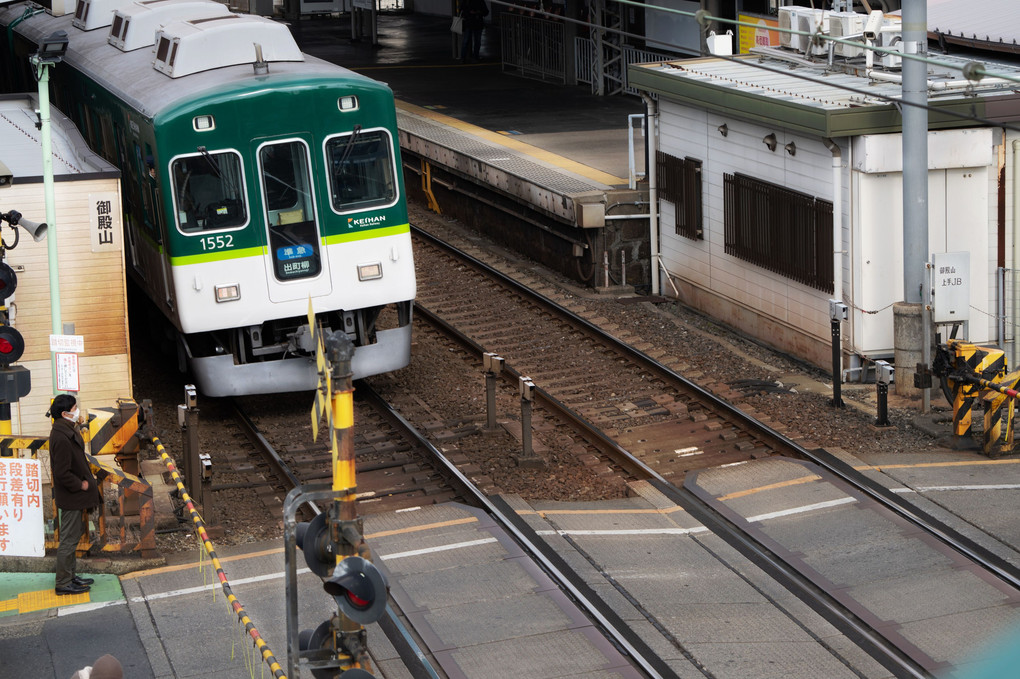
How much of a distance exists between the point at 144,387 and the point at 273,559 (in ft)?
18.1

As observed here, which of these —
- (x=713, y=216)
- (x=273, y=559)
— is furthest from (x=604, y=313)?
(x=273, y=559)

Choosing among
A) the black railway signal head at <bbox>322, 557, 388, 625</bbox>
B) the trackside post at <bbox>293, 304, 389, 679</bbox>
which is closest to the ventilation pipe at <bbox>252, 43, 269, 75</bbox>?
the trackside post at <bbox>293, 304, 389, 679</bbox>

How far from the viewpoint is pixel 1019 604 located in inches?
383

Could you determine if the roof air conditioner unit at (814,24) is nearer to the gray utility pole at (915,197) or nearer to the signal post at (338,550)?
the gray utility pole at (915,197)

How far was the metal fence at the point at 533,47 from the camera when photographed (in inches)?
1289

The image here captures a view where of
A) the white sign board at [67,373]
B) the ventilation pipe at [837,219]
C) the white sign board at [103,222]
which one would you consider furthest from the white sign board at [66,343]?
the ventilation pipe at [837,219]

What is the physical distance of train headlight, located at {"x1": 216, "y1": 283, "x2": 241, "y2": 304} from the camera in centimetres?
1356

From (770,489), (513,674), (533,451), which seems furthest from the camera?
(533,451)

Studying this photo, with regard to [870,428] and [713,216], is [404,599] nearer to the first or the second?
[870,428]

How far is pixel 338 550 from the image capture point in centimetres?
652

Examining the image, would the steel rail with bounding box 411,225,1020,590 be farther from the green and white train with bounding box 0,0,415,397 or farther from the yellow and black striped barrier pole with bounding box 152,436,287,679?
the yellow and black striped barrier pole with bounding box 152,436,287,679

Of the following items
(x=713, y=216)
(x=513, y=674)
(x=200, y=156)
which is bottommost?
(x=513, y=674)

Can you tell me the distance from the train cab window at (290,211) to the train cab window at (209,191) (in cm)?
26

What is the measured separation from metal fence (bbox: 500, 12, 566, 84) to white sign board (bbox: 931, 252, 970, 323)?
19.4 metres
